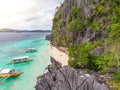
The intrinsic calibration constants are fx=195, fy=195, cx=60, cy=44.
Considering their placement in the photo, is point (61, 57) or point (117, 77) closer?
point (117, 77)

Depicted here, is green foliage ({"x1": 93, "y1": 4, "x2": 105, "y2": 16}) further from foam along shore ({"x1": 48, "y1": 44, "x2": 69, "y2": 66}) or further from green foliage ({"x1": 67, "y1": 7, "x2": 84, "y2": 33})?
foam along shore ({"x1": 48, "y1": 44, "x2": 69, "y2": 66})

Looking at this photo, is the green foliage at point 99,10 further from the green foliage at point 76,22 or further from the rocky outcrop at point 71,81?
the rocky outcrop at point 71,81

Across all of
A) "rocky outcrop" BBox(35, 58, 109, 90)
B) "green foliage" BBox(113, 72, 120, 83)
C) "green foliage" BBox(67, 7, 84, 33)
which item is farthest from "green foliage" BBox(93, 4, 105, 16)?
"rocky outcrop" BBox(35, 58, 109, 90)

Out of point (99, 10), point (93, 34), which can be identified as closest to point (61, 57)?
point (93, 34)

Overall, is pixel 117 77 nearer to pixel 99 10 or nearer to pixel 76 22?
pixel 99 10

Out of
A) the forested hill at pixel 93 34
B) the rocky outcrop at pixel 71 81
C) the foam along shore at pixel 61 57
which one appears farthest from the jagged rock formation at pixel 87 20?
the rocky outcrop at pixel 71 81

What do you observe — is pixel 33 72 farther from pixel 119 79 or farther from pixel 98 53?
pixel 119 79
